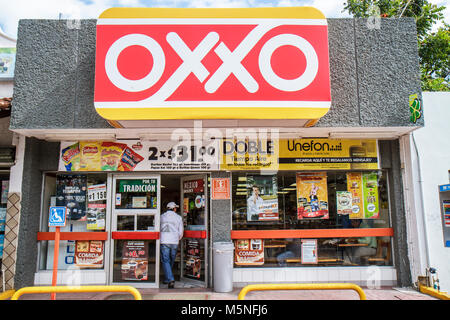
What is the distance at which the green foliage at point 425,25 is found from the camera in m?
15.7

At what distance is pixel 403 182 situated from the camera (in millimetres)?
7703

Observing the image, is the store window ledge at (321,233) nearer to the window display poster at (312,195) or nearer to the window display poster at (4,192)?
the window display poster at (312,195)

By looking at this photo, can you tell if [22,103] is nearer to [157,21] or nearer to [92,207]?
[92,207]

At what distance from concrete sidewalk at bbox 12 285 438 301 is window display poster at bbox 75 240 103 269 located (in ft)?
2.28

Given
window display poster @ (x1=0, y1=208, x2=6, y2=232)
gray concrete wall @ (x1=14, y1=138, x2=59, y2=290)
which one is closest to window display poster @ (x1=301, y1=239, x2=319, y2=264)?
gray concrete wall @ (x1=14, y1=138, x2=59, y2=290)

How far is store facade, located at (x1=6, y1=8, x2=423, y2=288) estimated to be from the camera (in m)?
6.38

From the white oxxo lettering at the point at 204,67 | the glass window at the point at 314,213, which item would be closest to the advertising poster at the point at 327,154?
the glass window at the point at 314,213

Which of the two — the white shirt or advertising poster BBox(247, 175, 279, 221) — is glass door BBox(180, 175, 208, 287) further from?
advertising poster BBox(247, 175, 279, 221)

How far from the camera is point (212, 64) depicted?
6.43 meters

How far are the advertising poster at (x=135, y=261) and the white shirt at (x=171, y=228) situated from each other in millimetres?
525

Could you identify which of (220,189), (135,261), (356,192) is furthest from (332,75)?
(135,261)

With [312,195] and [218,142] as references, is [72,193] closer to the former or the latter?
[218,142]

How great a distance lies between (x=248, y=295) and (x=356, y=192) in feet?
11.3

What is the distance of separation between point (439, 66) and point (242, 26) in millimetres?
14471
